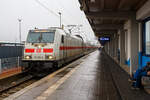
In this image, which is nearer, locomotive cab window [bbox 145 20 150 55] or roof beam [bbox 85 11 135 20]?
locomotive cab window [bbox 145 20 150 55]

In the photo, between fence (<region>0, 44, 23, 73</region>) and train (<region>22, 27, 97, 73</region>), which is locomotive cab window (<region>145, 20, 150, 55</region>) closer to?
train (<region>22, 27, 97, 73</region>)

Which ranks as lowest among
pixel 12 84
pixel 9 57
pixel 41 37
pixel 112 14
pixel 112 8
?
pixel 12 84

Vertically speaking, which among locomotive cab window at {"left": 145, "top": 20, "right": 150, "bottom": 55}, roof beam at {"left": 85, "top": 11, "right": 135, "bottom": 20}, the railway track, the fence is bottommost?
the railway track

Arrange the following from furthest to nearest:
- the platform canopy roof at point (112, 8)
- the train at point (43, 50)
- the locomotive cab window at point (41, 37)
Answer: the locomotive cab window at point (41, 37) → the train at point (43, 50) → the platform canopy roof at point (112, 8)

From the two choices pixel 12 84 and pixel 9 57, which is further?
pixel 9 57

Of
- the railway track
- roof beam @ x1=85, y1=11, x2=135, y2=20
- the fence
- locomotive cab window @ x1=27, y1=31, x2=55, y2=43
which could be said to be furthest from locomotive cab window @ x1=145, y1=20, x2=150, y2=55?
the fence

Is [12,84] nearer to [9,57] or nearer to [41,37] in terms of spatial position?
[41,37]

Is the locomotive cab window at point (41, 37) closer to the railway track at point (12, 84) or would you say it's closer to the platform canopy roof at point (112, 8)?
the railway track at point (12, 84)

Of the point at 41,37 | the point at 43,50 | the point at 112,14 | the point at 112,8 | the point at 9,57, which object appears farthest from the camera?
the point at 9,57

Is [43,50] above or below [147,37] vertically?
below

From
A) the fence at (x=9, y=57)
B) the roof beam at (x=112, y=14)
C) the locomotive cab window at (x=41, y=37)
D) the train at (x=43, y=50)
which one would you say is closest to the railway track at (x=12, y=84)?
the train at (x=43, y=50)

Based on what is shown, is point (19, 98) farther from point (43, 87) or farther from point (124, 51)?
point (124, 51)

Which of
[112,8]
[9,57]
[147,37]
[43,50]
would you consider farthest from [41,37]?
[147,37]

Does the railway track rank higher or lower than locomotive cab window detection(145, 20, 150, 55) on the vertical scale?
lower
